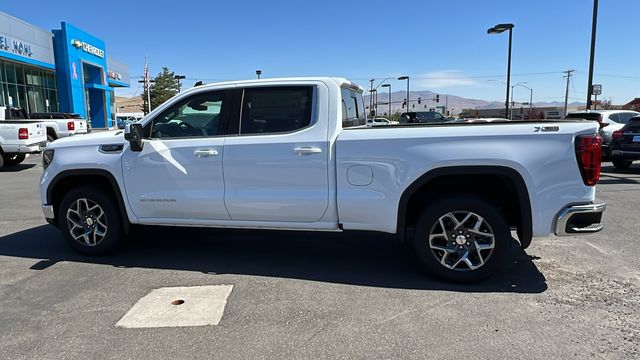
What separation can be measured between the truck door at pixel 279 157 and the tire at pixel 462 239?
102 cm

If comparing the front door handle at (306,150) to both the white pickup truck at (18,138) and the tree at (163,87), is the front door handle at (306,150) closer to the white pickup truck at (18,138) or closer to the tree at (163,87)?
the white pickup truck at (18,138)

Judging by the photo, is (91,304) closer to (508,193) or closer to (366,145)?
(366,145)

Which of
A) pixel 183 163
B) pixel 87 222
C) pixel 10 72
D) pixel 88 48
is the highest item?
pixel 88 48

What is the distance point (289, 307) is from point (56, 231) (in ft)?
14.3

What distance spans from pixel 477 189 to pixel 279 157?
1958 millimetres

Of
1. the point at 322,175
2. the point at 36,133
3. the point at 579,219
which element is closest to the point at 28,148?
the point at 36,133

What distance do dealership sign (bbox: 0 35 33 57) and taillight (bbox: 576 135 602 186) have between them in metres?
31.4

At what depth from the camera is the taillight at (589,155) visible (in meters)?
3.94

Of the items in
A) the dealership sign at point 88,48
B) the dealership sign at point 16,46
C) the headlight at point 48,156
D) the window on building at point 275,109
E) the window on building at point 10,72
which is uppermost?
the dealership sign at point 88,48

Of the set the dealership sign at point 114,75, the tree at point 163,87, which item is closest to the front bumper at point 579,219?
the dealership sign at point 114,75

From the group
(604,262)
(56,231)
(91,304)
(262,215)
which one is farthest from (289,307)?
(56,231)

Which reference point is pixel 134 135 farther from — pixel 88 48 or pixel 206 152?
pixel 88 48

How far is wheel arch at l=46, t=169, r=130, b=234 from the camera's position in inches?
200

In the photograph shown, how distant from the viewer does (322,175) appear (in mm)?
4449
